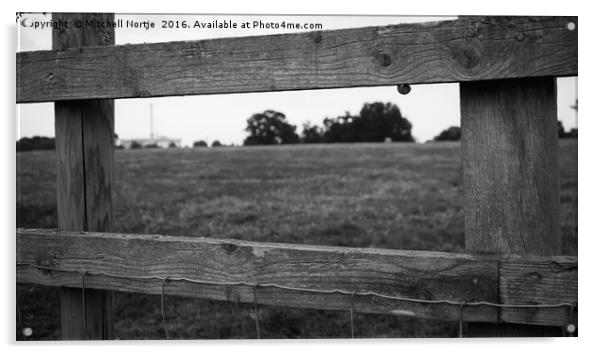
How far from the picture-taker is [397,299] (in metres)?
1.90

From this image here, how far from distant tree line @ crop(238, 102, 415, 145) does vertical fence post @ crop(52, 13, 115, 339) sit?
7.92ft

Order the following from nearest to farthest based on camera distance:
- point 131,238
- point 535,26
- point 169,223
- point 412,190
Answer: point 535,26, point 131,238, point 169,223, point 412,190

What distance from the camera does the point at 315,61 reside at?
6.21 feet

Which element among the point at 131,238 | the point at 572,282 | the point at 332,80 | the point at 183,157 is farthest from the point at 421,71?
the point at 183,157

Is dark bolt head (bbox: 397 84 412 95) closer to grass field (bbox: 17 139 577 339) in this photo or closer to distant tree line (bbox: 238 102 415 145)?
grass field (bbox: 17 139 577 339)

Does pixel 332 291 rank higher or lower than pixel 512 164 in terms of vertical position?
lower

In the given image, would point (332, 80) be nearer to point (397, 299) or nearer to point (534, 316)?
point (397, 299)

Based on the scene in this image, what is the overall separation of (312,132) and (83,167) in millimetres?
4475

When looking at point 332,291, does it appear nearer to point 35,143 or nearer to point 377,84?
point 377,84

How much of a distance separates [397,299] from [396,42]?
848mm

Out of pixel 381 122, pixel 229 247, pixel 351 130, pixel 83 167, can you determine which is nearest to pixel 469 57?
pixel 229 247

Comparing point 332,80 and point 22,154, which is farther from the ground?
point 332,80

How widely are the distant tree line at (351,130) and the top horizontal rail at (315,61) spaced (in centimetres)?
257

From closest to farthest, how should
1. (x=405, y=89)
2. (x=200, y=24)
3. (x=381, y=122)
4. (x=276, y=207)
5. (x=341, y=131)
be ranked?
(x=405, y=89)
(x=200, y=24)
(x=381, y=122)
(x=276, y=207)
(x=341, y=131)
